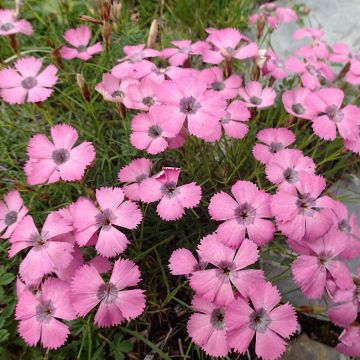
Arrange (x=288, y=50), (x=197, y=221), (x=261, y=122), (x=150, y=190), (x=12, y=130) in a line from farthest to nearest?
(x=288, y=50), (x=261, y=122), (x=12, y=130), (x=197, y=221), (x=150, y=190)

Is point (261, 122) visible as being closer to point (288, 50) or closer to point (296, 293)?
point (288, 50)

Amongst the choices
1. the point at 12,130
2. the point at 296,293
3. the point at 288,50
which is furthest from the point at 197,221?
the point at 288,50

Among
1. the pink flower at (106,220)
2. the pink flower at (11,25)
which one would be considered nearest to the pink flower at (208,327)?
the pink flower at (106,220)

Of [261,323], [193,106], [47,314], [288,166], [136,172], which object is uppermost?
[193,106]

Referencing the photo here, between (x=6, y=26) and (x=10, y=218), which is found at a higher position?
(x=6, y=26)

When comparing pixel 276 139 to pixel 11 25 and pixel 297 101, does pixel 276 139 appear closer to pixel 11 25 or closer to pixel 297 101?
pixel 297 101

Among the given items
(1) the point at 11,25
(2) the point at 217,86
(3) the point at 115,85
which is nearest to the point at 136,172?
(3) the point at 115,85
